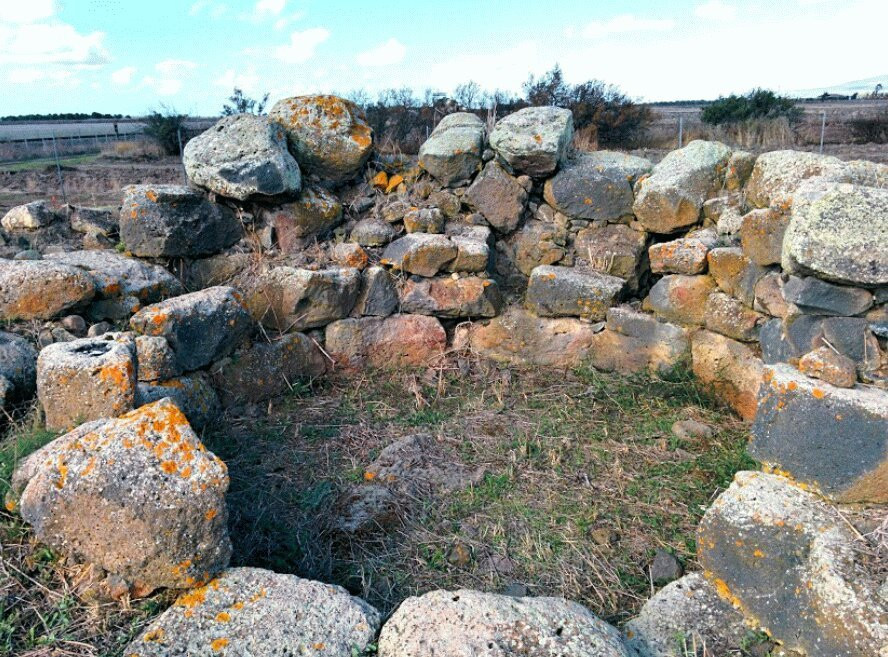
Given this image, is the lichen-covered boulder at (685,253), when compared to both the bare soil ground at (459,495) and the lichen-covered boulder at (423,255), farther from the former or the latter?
the lichen-covered boulder at (423,255)

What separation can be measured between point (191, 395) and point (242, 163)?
190 cm

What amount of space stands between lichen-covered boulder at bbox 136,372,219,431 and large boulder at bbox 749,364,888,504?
3120mm

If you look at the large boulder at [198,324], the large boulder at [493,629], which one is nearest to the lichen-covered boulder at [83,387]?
the large boulder at [198,324]

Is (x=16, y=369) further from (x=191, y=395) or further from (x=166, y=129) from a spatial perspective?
(x=166, y=129)

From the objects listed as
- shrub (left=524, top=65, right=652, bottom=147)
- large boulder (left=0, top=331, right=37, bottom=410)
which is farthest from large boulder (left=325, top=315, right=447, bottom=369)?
shrub (left=524, top=65, right=652, bottom=147)

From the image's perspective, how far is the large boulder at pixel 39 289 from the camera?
3910 millimetres

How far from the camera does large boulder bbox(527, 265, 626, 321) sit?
16.3 feet

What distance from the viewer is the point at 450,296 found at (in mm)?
5172

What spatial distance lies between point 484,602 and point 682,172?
372 centimetres

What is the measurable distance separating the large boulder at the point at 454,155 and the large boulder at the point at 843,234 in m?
2.91

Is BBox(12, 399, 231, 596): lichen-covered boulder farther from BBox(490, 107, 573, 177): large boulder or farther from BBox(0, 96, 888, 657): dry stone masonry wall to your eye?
BBox(490, 107, 573, 177): large boulder

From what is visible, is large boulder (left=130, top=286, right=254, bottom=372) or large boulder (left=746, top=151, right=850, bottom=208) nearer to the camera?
large boulder (left=746, top=151, right=850, bottom=208)

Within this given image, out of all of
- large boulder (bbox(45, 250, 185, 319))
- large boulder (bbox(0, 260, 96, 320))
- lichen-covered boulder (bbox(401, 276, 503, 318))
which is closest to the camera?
large boulder (bbox(0, 260, 96, 320))

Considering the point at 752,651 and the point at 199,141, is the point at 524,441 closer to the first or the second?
the point at 752,651
